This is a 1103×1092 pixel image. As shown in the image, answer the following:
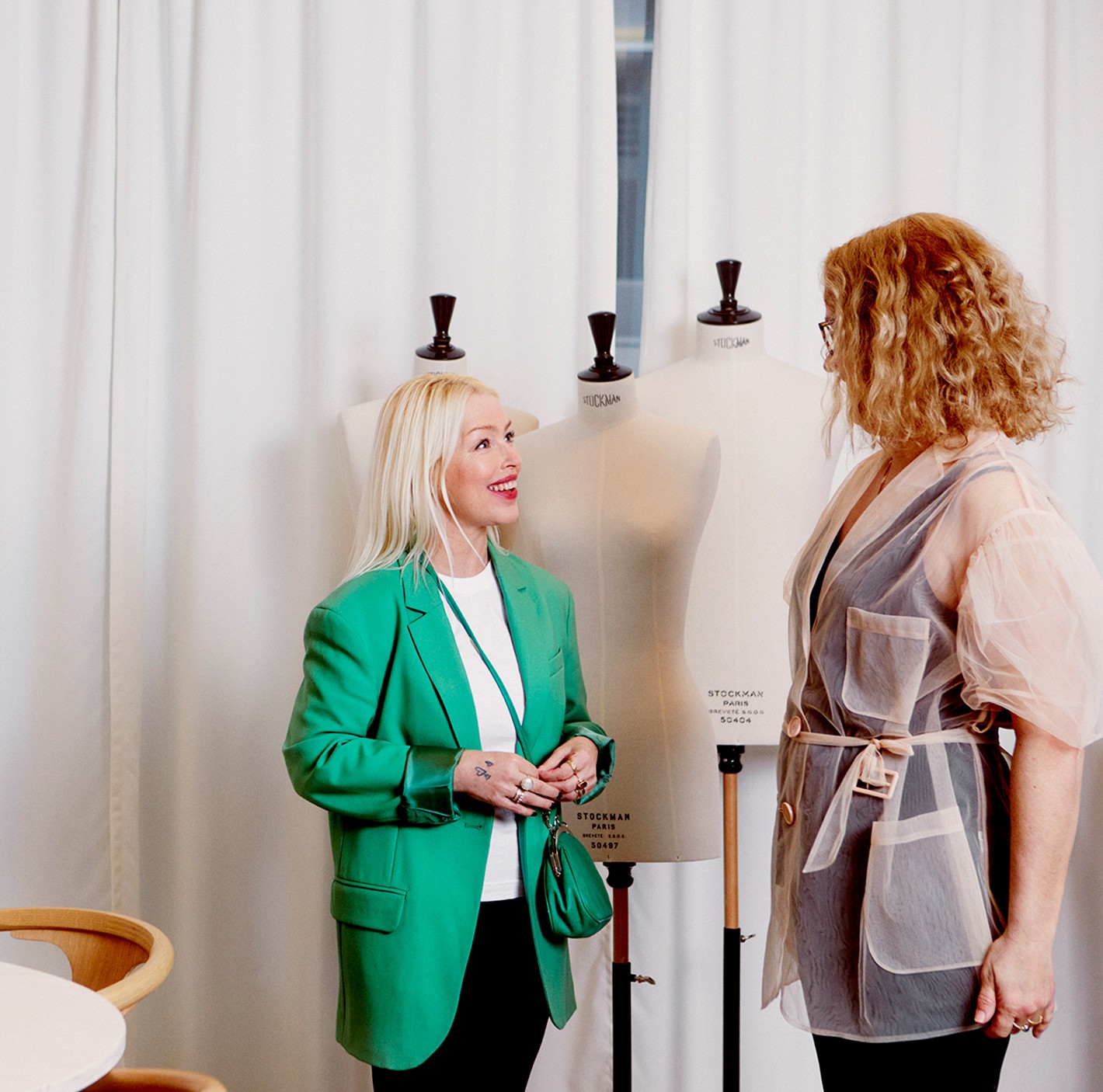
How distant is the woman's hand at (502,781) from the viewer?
5.00 feet

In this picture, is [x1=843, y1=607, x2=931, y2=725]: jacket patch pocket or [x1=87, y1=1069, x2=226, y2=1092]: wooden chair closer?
[x1=843, y1=607, x2=931, y2=725]: jacket patch pocket

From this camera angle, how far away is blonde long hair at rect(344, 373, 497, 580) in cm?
167

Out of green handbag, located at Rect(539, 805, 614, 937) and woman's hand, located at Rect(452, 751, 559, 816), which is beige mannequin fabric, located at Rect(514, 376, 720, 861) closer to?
green handbag, located at Rect(539, 805, 614, 937)

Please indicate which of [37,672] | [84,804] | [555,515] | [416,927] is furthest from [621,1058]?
[37,672]

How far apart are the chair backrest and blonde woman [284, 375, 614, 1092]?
12.4 inches

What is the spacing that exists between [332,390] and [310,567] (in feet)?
1.31

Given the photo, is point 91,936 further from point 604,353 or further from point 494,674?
point 604,353

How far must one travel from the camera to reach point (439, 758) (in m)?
1.54

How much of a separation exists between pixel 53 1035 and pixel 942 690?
39.5 inches

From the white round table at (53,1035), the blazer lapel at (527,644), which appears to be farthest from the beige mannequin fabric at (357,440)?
the white round table at (53,1035)

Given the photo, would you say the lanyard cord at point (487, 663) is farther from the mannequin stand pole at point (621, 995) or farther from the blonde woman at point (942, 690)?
the mannequin stand pole at point (621, 995)

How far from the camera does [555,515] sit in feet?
6.99

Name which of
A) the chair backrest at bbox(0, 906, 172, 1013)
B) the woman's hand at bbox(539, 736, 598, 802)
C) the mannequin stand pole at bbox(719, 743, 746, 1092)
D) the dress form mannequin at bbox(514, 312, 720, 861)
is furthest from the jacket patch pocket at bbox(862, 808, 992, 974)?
the chair backrest at bbox(0, 906, 172, 1013)

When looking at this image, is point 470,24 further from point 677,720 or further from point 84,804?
point 84,804
